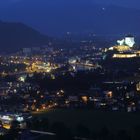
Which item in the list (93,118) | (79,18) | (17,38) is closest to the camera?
(93,118)

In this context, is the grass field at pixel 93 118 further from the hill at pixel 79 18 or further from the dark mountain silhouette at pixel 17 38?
the hill at pixel 79 18

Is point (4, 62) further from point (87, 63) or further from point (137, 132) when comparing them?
point (137, 132)

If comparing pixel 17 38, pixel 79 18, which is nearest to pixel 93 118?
pixel 17 38

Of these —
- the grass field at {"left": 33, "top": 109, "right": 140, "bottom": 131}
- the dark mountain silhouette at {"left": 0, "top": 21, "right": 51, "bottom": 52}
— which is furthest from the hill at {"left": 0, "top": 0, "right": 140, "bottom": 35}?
the grass field at {"left": 33, "top": 109, "right": 140, "bottom": 131}

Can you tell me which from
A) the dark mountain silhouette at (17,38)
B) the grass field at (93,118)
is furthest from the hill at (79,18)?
the grass field at (93,118)

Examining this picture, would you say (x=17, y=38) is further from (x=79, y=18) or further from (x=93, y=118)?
(x=79, y=18)

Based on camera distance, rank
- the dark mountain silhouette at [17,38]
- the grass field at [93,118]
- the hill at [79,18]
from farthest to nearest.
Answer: the hill at [79,18] < the dark mountain silhouette at [17,38] < the grass field at [93,118]

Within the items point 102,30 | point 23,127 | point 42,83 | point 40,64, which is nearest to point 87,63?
point 40,64
